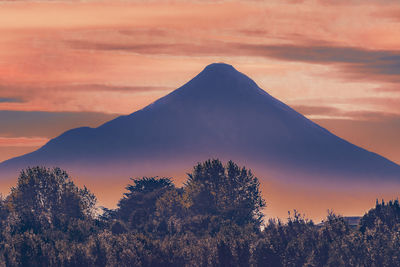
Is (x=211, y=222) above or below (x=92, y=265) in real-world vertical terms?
above

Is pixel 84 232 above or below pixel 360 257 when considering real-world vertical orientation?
above

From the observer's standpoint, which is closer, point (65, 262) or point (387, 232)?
point (65, 262)

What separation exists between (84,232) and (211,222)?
29096 millimetres

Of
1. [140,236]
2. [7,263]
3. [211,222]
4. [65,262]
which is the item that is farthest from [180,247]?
[211,222]

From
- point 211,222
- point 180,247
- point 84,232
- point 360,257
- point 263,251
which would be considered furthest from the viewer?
point 211,222

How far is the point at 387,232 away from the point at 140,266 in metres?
38.2

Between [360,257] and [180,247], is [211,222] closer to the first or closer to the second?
[180,247]

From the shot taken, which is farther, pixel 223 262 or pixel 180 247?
pixel 180 247

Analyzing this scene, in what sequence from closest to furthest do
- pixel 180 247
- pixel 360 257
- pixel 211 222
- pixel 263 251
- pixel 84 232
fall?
pixel 360 257
pixel 263 251
pixel 180 247
pixel 84 232
pixel 211 222

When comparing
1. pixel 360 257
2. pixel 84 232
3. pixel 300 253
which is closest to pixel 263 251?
pixel 300 253

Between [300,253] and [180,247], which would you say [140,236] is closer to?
[180,247]

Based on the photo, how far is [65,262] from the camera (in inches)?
4742

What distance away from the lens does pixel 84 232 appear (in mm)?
157625

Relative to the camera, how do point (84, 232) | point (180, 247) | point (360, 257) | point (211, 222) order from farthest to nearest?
1. point (211, 222)
2. point (84, 232)
3. point (180, 247)
4. point (360, 257)
